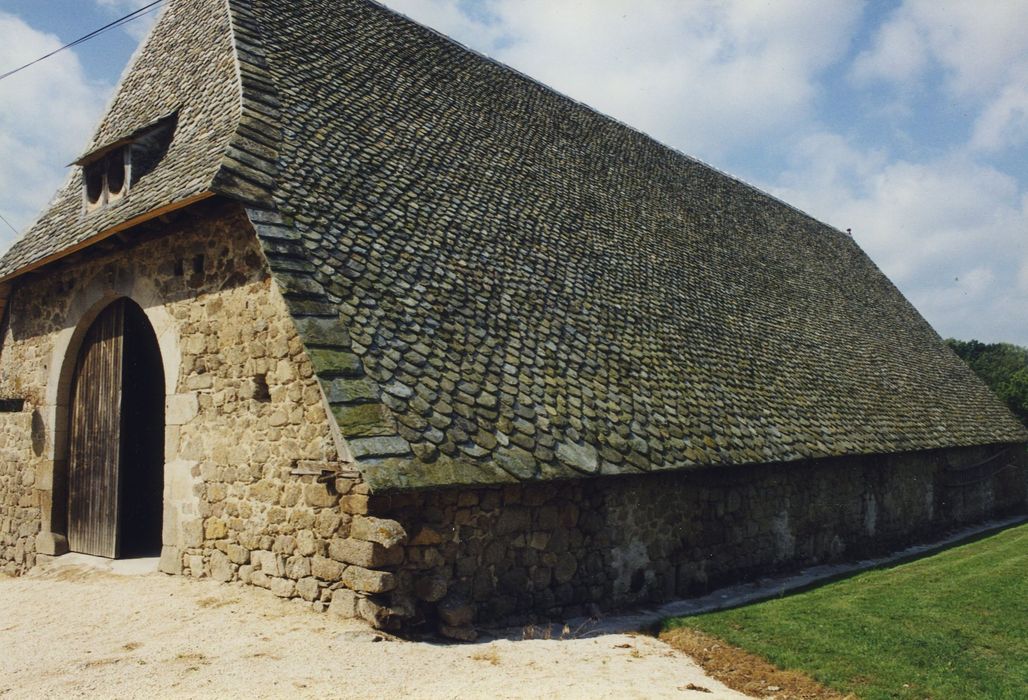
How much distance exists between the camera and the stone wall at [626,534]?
267 inches

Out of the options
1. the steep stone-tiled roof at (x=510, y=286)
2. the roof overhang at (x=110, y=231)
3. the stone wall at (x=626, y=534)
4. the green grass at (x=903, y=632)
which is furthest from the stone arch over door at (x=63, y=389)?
the green grass at (x=903, y=632)

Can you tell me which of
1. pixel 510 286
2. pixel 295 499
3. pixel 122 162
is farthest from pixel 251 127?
pixel 295 499

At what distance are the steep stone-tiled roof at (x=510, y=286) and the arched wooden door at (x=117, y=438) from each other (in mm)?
3409

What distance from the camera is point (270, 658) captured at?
5680mm

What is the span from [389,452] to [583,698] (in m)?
2.38

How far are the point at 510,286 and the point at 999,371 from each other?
103 feet

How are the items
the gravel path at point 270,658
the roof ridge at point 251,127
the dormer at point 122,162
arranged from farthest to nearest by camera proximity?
1. the dormer at point 122,162
2. the roof ridge at point 251,127
3. the gravel path at point 270,658

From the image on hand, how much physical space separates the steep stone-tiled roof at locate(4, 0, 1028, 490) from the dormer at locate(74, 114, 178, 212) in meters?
1.45

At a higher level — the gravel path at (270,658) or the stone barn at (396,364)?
the stone barn at (396,364)

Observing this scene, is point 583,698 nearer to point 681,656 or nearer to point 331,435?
point 681,656

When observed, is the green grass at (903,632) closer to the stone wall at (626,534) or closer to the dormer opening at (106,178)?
the stone wall at (626,534)

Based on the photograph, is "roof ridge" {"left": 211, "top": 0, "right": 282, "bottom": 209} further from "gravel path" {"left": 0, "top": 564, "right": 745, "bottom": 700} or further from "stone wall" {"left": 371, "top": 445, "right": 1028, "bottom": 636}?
"gravel path" {"left": 0, "top": 564, "right": 745, "bottom": 700}

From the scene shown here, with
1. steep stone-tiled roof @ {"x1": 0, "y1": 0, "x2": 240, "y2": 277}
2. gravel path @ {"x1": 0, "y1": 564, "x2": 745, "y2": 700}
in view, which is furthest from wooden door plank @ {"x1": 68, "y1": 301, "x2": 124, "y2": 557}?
gravel path @ {"x1": 0, "y1": 564, "x2": 745, "y2": 700}

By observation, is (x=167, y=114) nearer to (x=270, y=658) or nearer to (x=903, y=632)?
(x=270, y=658)
